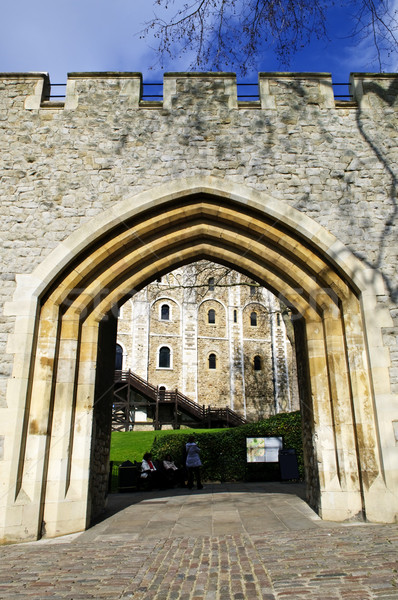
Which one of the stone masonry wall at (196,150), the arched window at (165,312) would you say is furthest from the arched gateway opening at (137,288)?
the arched window at (165,312)

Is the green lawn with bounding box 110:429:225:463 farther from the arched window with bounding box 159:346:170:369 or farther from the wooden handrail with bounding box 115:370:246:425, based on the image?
the arched window with bounding box 159:346:170:369

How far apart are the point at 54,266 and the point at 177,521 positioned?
3.56 metres

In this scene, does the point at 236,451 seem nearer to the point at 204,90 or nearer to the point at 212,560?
the point at 212,560

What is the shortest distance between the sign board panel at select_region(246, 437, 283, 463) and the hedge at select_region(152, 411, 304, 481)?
0.33 m

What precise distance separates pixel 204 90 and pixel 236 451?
7928 millimetres

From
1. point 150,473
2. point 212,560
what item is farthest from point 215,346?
point 212,560

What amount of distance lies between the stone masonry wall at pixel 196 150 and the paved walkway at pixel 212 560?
9.73 ft

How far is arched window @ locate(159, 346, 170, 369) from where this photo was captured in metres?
30.1

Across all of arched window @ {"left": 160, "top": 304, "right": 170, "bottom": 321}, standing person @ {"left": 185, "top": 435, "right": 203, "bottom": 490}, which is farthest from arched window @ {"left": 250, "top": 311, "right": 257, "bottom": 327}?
standing person @ {"left": 185, "top": 435, "right": 203, "bottom": 490}

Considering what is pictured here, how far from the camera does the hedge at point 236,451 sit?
10484 mm

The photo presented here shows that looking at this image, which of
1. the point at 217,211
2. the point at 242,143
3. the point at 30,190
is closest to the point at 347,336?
the point at 217,211

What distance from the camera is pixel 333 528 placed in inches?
188

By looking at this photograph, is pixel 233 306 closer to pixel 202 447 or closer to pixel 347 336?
pixel 202 447

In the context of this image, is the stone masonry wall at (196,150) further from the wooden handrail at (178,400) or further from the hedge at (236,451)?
the wooden handrail at (178,400)
